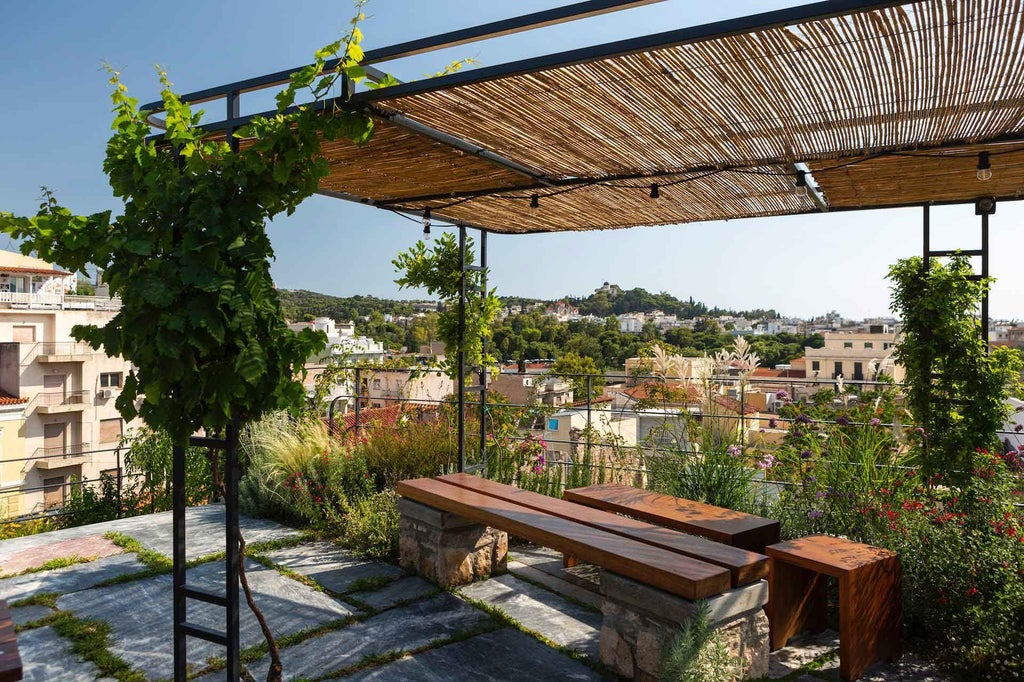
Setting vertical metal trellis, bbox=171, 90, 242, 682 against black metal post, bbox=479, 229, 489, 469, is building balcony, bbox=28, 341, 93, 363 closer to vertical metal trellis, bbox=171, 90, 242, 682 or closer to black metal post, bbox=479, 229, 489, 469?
black metal post, bbox=479, 229, 489, 469

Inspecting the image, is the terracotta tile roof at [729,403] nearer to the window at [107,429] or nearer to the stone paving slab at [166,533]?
Result: the stone paving slab at [166,533]

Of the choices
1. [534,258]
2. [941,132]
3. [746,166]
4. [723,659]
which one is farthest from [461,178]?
[534,258]

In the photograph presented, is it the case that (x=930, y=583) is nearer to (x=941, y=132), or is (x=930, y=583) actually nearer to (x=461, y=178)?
(x=941, y=132)

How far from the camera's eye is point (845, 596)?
274 centimetres

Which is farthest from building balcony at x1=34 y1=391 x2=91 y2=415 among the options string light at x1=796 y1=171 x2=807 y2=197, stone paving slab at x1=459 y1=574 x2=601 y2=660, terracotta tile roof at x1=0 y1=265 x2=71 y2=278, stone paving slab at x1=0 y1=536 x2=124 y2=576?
string light at x1=796 y1=171 x2=807 y2=197

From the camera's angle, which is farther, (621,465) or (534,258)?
(534,258)

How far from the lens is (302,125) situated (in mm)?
2127

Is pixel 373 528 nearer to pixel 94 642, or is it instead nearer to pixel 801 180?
pixel 94 642

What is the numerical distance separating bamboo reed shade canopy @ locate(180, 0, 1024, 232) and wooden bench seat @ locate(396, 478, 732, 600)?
176 centimetres

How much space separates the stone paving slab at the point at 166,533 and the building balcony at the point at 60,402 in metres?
31.9

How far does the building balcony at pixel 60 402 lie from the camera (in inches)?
1224

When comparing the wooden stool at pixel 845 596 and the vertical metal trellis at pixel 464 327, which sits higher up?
the vertical metal trellis at pixel 464 327

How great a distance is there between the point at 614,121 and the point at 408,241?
248 centimetres

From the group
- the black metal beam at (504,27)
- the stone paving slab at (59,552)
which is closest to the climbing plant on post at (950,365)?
the black metal beam at (504,27)
